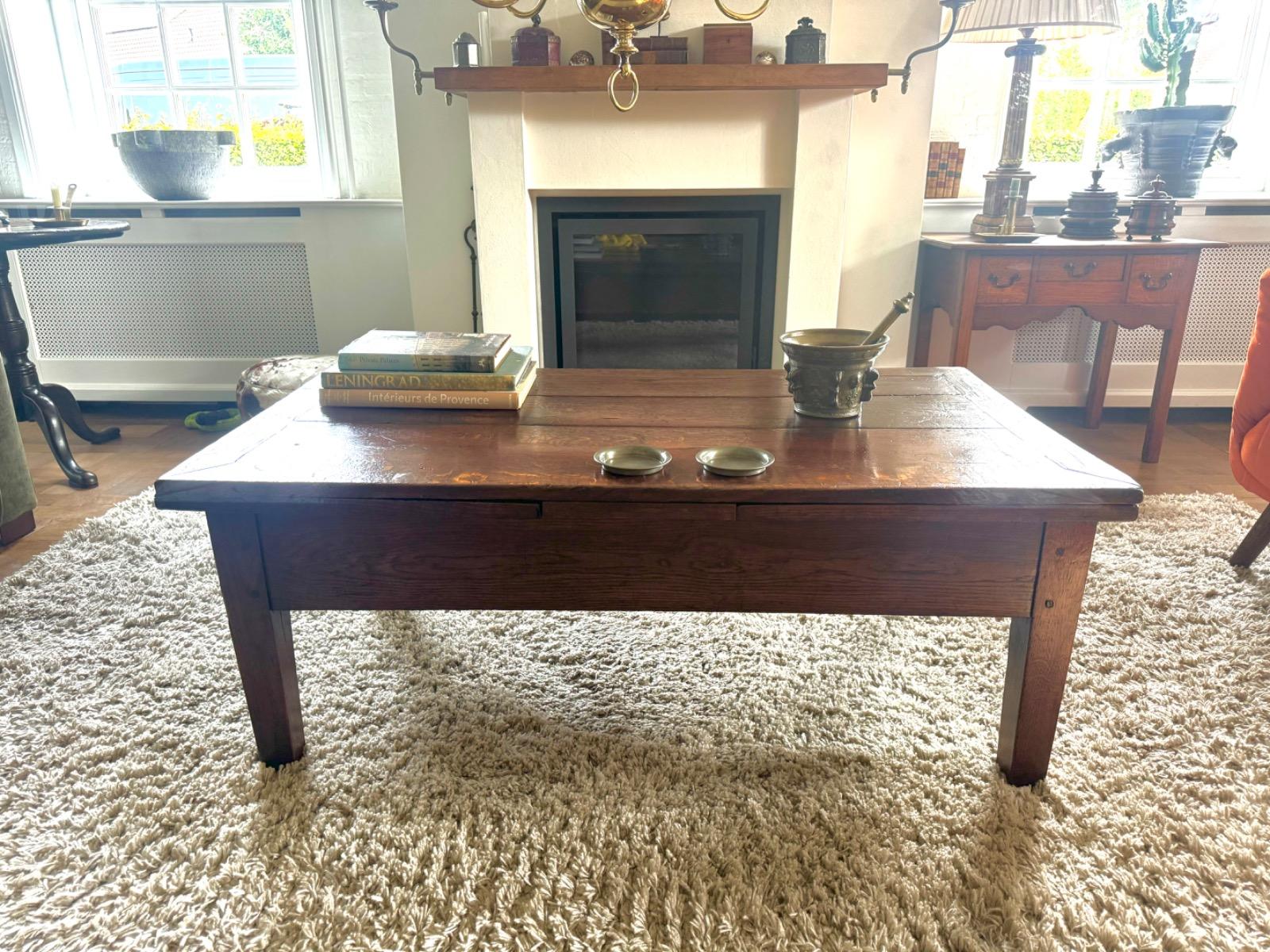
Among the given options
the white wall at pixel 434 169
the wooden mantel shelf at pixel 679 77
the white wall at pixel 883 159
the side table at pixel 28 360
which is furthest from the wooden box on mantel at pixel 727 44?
the side table at pixel 28 360

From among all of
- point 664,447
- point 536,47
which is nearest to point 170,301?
point 536,47

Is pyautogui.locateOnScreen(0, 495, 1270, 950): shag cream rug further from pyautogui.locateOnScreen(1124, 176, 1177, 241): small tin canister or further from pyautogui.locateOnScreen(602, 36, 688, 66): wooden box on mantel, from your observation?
pyautogui.locateOnScreen(602, 36, 688, 66): wooden box on mantel

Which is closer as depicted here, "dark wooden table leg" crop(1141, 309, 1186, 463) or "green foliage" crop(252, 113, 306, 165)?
"dark wooden table leg" crop(1141, 309, 1186, 463)

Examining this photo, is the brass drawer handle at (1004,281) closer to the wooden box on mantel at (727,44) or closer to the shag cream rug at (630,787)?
the wooden box on mantel at (727,44)

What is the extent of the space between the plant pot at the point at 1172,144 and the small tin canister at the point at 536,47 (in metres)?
1.88

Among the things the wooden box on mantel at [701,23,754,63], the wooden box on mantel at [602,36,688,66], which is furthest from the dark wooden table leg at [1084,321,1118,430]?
the wooden box on mantel at [602,36,688,66]

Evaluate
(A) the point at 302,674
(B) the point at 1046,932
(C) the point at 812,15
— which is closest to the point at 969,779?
(B) the point at 1046,932

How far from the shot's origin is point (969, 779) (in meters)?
1.24

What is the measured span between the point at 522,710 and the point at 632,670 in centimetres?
22

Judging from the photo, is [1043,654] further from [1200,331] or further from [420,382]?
[1200,331]

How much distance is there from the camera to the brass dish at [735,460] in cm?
107

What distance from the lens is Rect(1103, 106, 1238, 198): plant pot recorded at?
2688 millimetres

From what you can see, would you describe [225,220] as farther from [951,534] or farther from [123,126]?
[951,534]

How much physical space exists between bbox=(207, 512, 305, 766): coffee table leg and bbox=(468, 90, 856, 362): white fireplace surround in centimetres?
159
